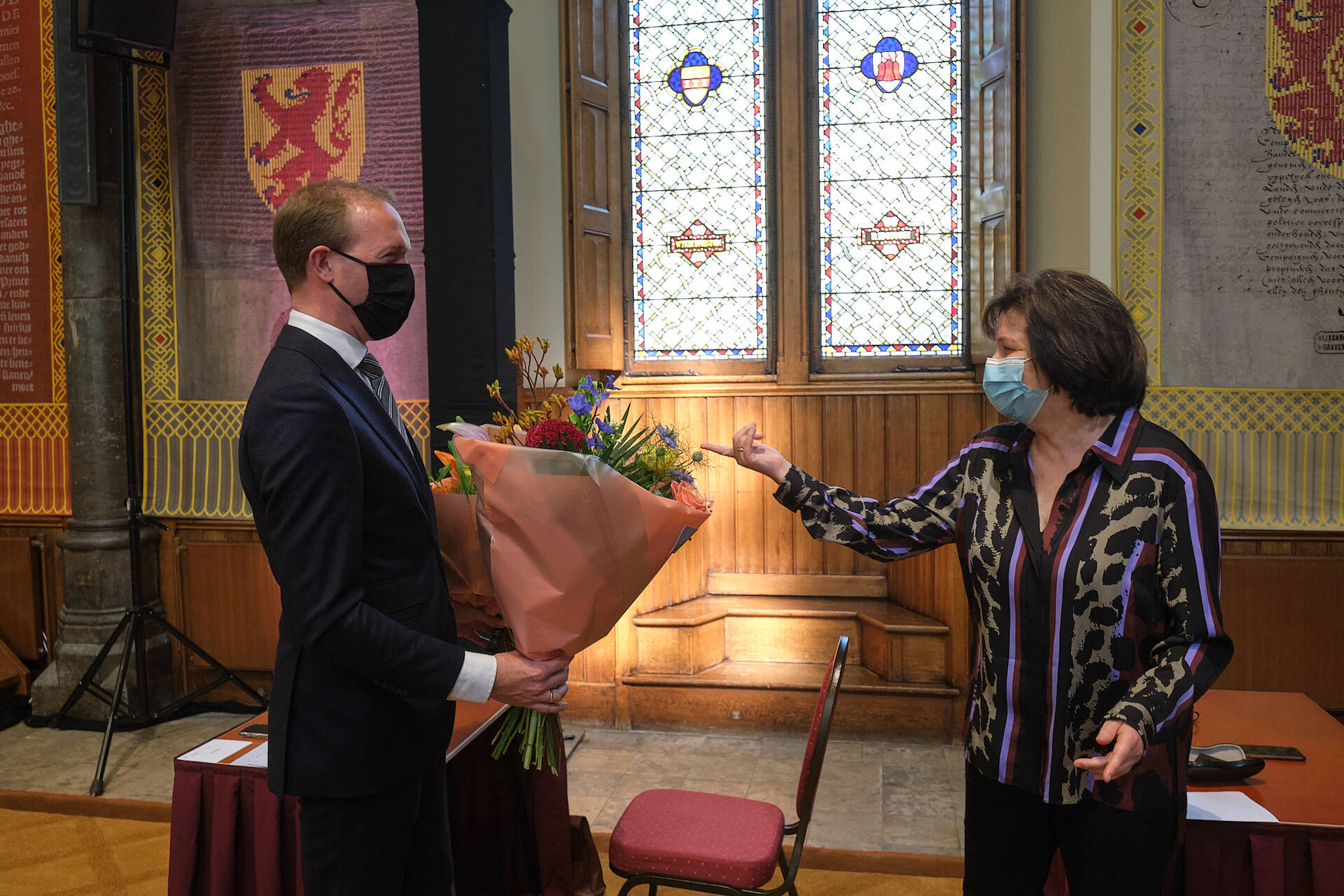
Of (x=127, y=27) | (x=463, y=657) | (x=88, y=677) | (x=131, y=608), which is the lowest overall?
(x=88, y=677)

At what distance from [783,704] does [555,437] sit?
2.96 meters

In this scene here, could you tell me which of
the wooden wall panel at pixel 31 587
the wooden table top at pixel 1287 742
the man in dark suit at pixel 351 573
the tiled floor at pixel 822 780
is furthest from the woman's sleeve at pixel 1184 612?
the wooden wall panel at pixel 31 587

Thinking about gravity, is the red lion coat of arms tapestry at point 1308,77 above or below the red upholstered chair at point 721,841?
above

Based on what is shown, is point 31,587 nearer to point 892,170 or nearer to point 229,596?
point 229,596

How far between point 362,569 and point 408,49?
135 inches

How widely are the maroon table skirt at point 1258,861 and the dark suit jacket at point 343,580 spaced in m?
1.36

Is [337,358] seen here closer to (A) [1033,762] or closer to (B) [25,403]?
(A) [1033,762]

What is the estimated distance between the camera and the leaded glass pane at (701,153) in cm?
480

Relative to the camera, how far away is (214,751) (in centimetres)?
216

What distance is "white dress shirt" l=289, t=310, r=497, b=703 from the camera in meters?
1.43

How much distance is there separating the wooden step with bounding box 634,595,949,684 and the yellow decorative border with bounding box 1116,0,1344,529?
4.30ft

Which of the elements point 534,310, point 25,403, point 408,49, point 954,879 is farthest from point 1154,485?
point 25,403

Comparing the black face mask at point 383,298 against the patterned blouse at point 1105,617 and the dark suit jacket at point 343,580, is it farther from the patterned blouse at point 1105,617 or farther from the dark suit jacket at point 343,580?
the patterned blouse at point 1105,617

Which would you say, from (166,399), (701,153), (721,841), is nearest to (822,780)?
(721,841)
